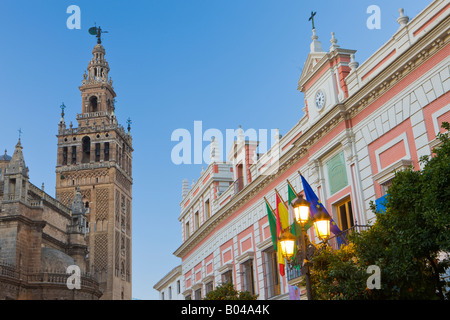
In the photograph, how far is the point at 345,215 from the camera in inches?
644

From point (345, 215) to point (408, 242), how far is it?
693 centimetres

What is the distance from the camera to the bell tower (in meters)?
62.6

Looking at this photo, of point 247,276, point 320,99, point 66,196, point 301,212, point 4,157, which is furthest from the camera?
point 66,196

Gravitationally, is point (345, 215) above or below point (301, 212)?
above

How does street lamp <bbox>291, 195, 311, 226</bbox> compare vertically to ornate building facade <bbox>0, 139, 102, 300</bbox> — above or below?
below

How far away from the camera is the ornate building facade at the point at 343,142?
516 inches

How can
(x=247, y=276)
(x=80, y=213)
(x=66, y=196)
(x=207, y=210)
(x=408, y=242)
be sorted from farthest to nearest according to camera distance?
(x=66, y=196) < (x=80, y=213) < (x=207, y=210) < (x=247, y=276) < (x=408, y=242)

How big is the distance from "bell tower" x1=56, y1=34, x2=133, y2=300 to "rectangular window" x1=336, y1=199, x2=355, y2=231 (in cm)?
4760

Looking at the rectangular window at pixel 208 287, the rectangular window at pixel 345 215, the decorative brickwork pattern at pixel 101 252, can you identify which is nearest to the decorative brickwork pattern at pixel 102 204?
Result: the decorative brickwork pattern at pixel 101 252

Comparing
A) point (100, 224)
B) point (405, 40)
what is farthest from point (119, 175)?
point (405, 40)
